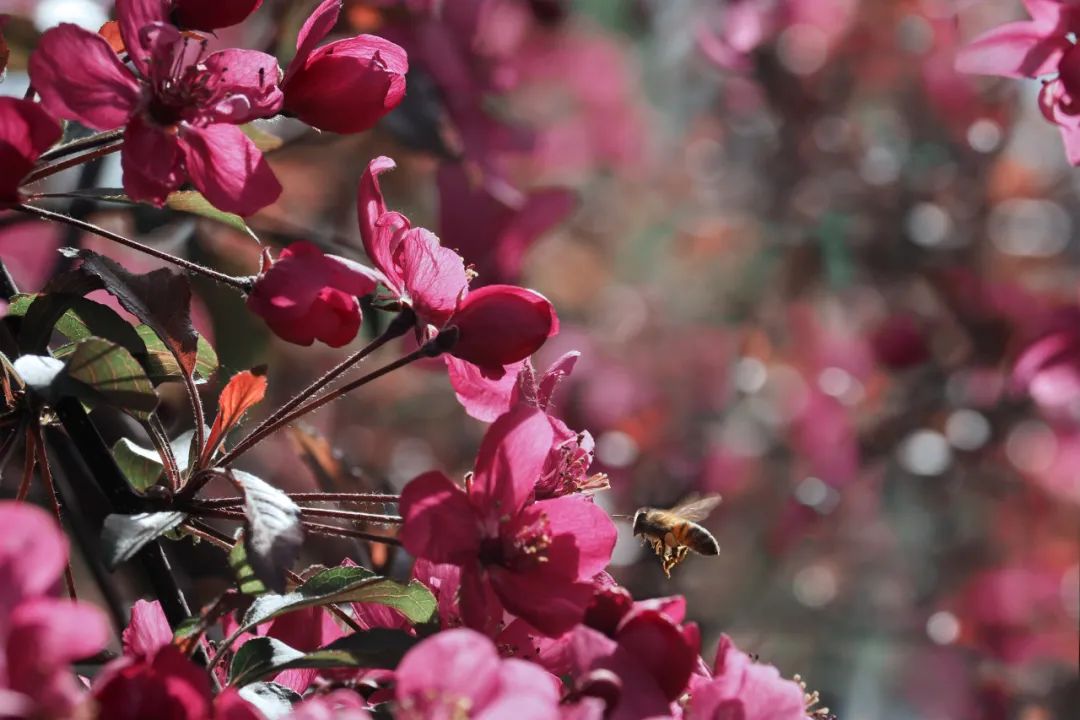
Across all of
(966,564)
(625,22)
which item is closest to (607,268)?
(625,22)

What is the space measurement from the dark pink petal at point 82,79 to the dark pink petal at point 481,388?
0.77 ft

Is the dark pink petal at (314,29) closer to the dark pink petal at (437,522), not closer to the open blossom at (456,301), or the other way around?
the open blossom at (456,301)

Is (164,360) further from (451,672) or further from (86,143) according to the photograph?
(451,672)

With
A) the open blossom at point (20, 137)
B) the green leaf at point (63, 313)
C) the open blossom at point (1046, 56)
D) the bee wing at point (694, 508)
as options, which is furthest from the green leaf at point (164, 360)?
the open blossom at point (1046, 56)

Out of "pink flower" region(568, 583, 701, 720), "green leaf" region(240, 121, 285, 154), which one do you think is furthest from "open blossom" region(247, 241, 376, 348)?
"green leaf" region(240, 121, 285, 154)

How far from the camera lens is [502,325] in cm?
71

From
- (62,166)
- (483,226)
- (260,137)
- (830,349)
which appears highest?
(62,166)

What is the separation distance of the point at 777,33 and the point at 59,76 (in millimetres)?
2491

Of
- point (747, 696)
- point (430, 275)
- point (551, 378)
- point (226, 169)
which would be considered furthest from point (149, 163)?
point (747, 696)

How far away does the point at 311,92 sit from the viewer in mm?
712

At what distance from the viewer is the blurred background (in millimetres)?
2381

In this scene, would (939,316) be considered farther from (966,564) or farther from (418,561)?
(418,561)

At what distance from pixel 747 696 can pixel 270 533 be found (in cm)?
25

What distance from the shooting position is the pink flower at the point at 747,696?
2.05 ft
